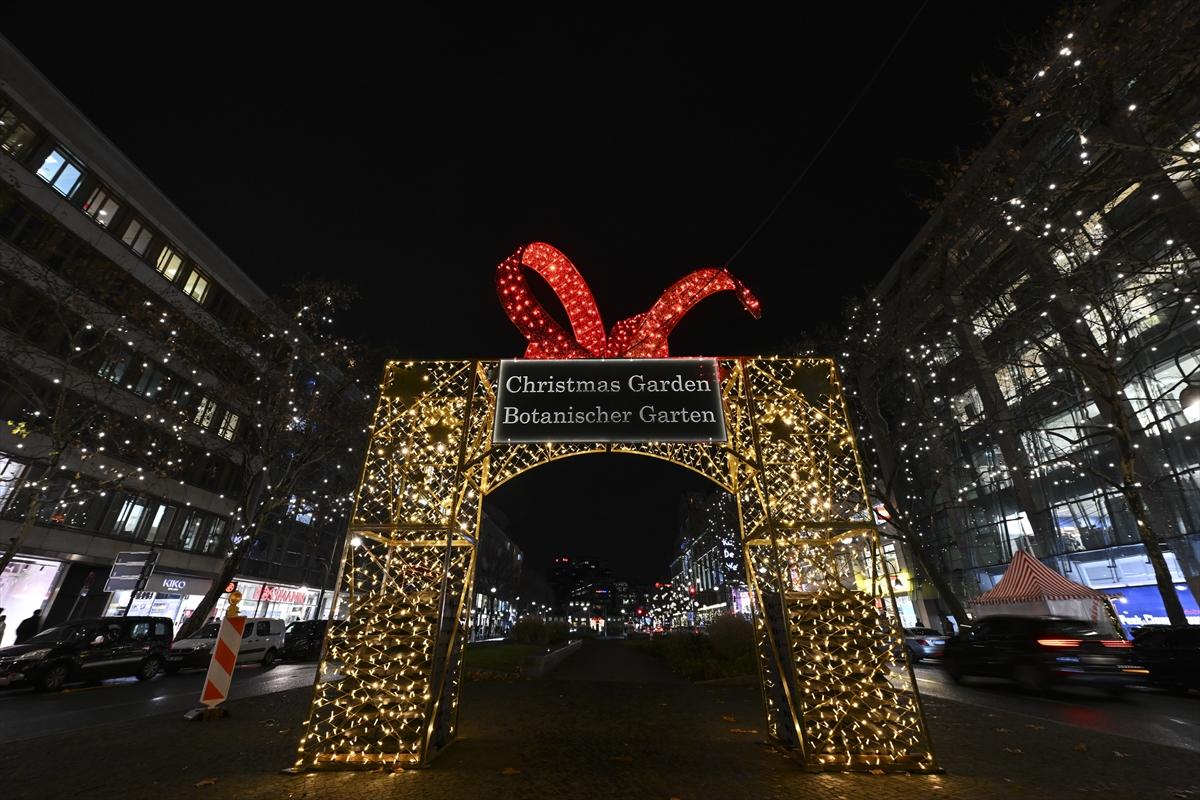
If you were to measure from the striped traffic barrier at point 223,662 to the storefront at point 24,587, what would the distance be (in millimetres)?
19809

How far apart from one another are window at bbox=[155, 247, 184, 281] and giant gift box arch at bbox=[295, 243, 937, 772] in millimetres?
26859

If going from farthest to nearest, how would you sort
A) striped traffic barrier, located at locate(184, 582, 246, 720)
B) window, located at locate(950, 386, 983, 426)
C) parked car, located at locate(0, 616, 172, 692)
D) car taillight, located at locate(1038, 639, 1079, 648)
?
window, located at locate(950, 386, 983, 426) → parked car, located at locate(0, 616, 172, 692) → car taillight, located at locate(1038, 639, 1079, 648) → striped traffic barrier, located at locate(184, 582, 246, 720)

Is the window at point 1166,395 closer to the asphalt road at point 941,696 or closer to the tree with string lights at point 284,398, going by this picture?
the asphalt road at point 941,696

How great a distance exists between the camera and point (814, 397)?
6.17 meters

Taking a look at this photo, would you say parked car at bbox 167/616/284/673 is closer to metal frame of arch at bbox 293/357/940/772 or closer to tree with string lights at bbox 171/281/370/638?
tree with string lights at bbox 171/281/370/638

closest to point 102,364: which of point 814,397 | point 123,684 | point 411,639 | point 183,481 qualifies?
point 183,481

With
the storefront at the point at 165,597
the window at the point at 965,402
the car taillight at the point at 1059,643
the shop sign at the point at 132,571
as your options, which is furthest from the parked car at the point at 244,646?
the window at the point at 965,402

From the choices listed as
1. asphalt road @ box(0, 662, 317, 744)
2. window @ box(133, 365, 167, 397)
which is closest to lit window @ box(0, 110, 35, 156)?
window @ box(133, 365, 167, 397)

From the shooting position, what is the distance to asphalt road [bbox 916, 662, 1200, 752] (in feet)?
20.9

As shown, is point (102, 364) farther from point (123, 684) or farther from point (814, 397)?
point (814, 397)

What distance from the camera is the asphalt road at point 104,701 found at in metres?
6.55

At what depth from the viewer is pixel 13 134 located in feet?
60.4

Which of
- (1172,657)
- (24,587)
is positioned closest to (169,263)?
(24,587)

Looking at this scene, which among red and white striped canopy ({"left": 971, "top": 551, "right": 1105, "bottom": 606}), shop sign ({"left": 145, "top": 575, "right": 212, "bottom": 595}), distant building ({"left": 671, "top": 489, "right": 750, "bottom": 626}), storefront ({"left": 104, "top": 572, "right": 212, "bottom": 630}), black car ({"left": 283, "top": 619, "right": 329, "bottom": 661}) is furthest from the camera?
distant building ({"left": 671, "top": 489, "right": 750, "bottom": 626})
